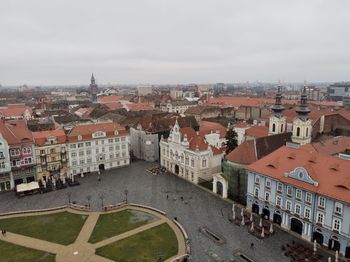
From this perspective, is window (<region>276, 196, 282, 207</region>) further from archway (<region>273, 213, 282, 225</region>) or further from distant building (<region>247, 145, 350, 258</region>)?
archway (<region>273, 213, 282, 225</region>)

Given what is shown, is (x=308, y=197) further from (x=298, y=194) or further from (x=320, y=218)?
(x=320, y=218)

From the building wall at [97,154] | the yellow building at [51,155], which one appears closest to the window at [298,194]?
the building wall at [97,154]

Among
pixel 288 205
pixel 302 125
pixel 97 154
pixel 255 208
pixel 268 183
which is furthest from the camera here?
pixel 97 154

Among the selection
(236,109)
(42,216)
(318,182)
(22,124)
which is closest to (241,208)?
(318,182)

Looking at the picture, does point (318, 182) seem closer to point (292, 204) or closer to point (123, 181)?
point (292, 204)

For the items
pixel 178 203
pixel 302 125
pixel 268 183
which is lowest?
pixel 178 203

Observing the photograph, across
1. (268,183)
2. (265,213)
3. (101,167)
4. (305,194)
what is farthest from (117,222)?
(101,167)

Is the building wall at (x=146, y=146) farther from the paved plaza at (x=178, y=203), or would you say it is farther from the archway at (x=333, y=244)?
the archway at (x=333, y=244)
